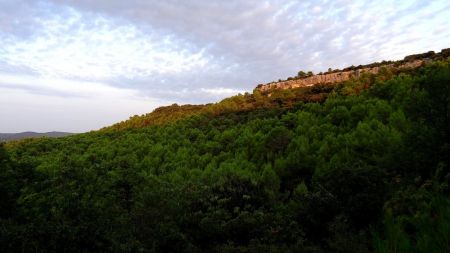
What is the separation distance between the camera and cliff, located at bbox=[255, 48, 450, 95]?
33.4 m

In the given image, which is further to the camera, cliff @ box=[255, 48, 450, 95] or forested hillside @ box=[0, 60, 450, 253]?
cliff @ box=[255, 48, 450, 95]

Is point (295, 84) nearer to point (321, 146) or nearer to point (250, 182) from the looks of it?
point (321, 146)

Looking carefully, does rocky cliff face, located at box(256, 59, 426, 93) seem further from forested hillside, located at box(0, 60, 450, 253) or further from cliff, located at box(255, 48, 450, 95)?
forested hillside, located at box(0, 60, 450, 253)

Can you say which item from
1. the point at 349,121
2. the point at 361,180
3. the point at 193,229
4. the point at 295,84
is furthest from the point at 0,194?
the point at 295,84

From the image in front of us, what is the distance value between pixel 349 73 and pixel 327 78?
2.34 metres

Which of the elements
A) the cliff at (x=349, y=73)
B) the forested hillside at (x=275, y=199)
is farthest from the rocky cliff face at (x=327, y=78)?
the forested hillside at (x=275, y=199)

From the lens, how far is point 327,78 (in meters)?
39.8

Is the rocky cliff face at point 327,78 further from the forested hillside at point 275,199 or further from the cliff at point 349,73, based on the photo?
the forested hillside at point 275,199

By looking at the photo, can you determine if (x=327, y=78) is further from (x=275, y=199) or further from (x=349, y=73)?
(x=275, y=199)

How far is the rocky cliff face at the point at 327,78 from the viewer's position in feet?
112

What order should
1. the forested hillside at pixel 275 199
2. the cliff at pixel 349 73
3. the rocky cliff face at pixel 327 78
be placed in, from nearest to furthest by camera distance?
the forested hillside at pixel 275 199 → the cliff at pixel 349 73 → the rocky cliff face at pixel 327 78

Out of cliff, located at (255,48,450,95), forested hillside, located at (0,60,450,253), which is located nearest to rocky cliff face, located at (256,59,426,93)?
cliff, located at (255,48,450,95)

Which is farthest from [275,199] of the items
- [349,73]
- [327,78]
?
[327,78]

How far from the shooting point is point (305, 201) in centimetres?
1112
